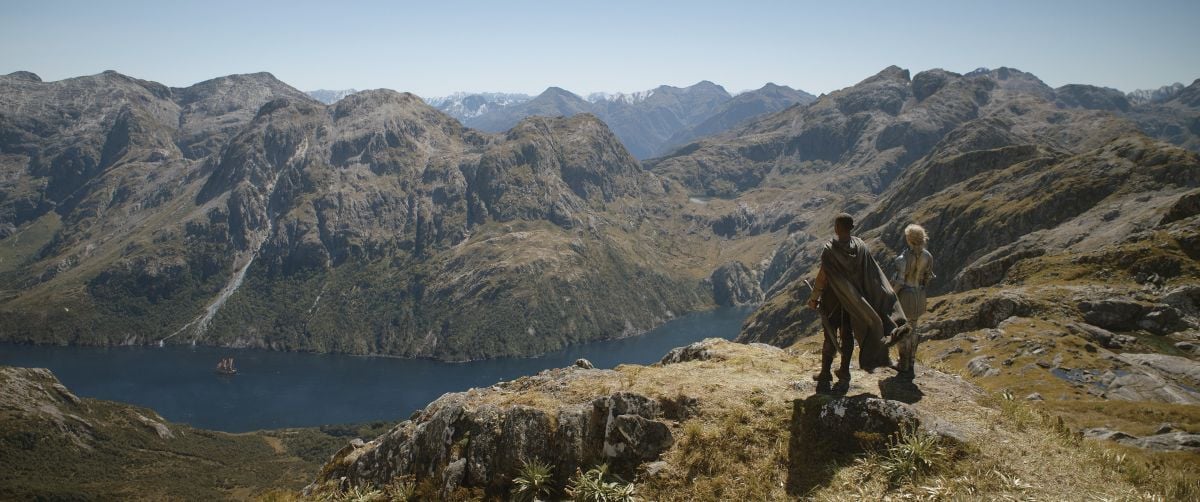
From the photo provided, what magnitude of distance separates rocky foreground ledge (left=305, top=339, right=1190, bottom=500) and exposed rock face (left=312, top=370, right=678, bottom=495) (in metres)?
0.04

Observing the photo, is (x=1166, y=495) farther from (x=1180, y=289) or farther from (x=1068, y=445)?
(x=1180, y=289)

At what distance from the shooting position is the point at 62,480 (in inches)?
6634

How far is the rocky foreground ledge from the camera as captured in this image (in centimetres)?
1289

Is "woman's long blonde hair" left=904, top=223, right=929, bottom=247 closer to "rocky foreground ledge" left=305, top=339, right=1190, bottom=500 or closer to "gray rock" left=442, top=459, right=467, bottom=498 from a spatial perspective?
"rocky foreground ledge" left=305, top=339, right=1190, bottom=500

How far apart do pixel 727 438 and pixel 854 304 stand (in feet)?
15.2

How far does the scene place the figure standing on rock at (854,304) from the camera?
15539 mm

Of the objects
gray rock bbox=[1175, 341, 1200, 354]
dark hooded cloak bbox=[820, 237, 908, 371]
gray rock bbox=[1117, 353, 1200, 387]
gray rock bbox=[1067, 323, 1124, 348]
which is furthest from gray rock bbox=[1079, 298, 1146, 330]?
dark hooded cloak bbox=[820, 237, 908, 371]

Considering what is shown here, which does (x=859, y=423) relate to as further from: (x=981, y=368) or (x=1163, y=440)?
(x=981, y=368)

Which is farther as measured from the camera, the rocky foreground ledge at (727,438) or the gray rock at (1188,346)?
the gray rock at (1188,346)

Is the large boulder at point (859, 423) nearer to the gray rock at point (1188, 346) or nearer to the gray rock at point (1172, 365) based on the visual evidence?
the gray rock at point (1172, 365)

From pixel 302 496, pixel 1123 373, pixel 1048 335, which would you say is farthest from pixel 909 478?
pixel 1048 335

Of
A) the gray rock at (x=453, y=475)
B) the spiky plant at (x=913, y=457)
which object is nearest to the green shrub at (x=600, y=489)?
the gray rock at (x=453, y=475)

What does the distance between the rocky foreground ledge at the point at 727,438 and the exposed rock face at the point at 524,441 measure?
0.04 m

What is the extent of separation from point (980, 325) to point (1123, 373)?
24485 mm
